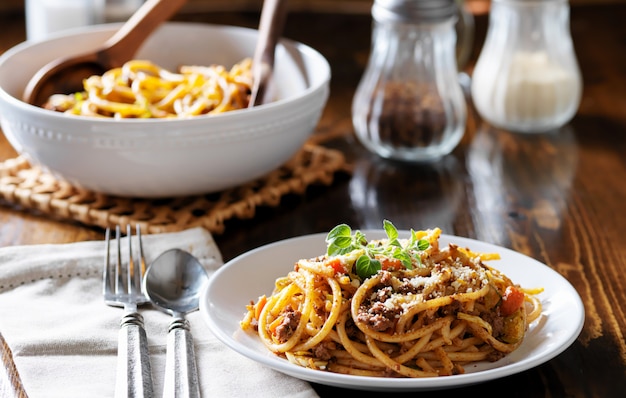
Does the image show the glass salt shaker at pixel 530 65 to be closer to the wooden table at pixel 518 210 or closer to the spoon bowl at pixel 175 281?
the wooden table at pixel 518 210

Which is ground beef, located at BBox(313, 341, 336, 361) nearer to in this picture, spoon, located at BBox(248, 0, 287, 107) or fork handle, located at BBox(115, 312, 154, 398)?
fork handle, located at BBox(115, 312, 154, 398)

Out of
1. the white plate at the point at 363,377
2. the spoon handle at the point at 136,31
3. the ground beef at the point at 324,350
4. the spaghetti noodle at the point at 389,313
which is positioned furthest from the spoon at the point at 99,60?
the ground beef at the point at 324,350

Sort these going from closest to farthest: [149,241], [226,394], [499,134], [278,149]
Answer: [226,394], [149,241], [278,149], [499,134]

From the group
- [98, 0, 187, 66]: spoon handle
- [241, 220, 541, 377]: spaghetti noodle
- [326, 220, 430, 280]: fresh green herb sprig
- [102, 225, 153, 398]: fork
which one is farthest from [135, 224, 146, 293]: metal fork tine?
[98, 0, 187, 66]: spoon handle

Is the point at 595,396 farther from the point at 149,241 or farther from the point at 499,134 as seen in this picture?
the point at 499,134

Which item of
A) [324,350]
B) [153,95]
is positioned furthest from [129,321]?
[153,95]

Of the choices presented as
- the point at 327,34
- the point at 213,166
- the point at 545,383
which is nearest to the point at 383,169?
the point at 213,166

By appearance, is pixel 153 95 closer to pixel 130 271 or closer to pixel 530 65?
pixel 130 271
